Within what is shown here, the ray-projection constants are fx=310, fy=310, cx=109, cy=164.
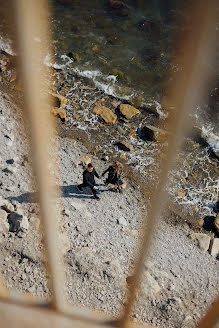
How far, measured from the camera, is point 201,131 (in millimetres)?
8805

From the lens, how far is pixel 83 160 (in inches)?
294

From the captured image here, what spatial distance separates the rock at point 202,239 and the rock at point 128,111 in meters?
3.85

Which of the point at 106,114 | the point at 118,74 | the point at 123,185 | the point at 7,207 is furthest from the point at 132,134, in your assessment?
the point at 7,207

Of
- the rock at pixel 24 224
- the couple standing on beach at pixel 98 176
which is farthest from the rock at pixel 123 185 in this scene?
the rock at pixel 24 224

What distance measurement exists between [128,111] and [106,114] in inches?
25.7

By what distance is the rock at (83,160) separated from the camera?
737 cm

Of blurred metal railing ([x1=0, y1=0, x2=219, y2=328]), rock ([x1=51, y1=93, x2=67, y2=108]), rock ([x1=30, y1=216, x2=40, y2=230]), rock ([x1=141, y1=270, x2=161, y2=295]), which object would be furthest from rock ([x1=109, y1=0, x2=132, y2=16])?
rock ([x1=141, y1=270, x2=161, y2=295])

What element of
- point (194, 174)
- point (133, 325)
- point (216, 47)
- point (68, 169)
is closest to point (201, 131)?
point (194, 174)

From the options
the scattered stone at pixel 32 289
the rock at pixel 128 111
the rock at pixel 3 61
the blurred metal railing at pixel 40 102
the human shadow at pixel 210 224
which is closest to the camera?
the blurred metal railing at pixel 40 102

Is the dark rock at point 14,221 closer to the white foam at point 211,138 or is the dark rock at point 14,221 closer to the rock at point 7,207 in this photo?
the rock at point 7,207

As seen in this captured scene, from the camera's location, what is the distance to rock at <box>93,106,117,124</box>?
868cm

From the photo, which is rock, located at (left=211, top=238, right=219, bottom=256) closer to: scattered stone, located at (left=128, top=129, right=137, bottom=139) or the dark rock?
scattered stone, located at (left=128, top=129, right=137, bottom=139)

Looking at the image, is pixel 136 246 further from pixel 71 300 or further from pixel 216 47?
pixel 216 47

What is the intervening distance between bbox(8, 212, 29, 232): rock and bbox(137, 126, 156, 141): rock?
14.3ft
